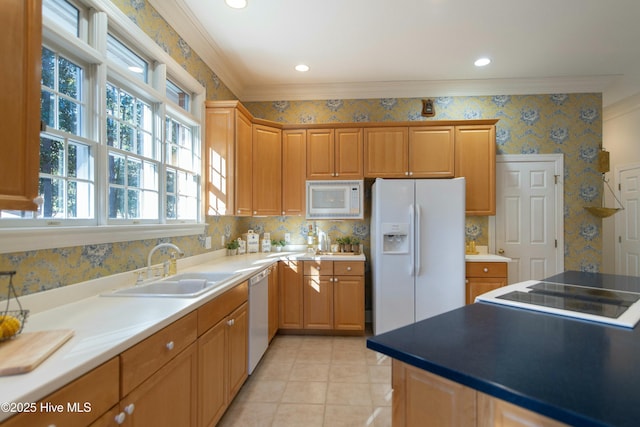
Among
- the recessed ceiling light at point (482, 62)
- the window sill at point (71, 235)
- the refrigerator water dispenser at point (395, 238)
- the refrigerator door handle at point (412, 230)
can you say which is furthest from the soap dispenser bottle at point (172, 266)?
the recessed ceiling light at point (482, 62)

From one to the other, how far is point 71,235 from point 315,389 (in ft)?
6.42

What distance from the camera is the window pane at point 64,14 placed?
1.44 meters

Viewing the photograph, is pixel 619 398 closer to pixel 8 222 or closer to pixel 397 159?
pixel 8 222

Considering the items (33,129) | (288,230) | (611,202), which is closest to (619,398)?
(33,129)

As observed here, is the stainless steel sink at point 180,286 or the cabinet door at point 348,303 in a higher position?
the stainless steel sink at point 180,286

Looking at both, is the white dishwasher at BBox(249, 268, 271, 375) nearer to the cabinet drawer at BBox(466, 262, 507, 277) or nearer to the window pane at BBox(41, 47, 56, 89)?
the window pane at BBox(41, 47, 56, 89)

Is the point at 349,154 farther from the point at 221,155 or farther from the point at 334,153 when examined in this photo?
the point at 221,155

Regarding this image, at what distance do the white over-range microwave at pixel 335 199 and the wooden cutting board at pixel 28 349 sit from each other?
2.64 meters

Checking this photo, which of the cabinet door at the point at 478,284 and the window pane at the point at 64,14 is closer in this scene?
the window pane at the point at 64,14

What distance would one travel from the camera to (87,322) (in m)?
1.17

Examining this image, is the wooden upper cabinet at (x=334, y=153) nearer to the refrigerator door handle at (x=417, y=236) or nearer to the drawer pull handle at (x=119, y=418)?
the refrigerator door handle at (x=417, y=236)

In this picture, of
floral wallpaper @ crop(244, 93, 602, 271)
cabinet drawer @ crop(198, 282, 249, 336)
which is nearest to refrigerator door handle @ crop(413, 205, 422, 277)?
floral wallpaper @ crop(244, 93, 602, 271)

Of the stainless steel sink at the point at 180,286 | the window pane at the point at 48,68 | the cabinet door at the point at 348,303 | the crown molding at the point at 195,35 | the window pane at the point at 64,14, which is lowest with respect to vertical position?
the cabinet door at the point at 348,303

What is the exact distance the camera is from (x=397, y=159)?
Answer: 3430 mm
